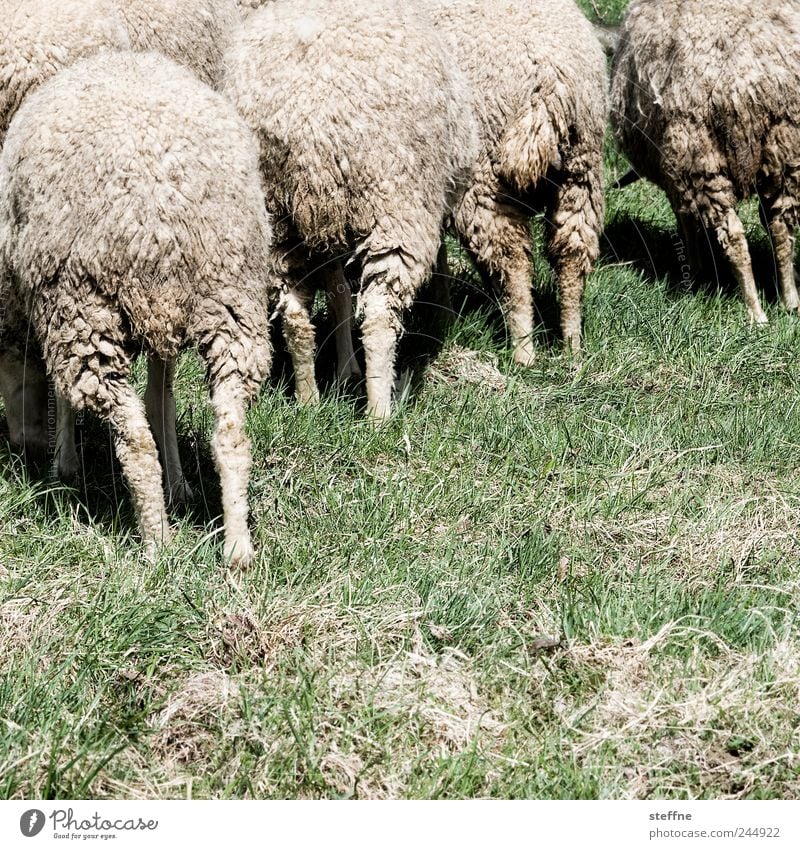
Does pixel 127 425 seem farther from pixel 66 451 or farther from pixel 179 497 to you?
pixel 66 451

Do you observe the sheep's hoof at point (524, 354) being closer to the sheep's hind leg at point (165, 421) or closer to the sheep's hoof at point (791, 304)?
the sheep's hoof at point (791, 304)

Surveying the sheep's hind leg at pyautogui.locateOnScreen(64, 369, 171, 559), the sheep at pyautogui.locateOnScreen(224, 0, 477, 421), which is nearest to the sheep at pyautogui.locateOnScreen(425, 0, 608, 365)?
the sheep at pyautogui.locateOnScreen(224, 0, 477, 421)

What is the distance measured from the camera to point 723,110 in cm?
588

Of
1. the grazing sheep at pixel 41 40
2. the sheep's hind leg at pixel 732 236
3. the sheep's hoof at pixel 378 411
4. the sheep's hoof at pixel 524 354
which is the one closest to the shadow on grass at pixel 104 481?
the sheep's hoof at pixel 378 411

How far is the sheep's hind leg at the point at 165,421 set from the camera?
178 inches

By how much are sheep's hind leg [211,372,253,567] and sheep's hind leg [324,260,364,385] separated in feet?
5.07

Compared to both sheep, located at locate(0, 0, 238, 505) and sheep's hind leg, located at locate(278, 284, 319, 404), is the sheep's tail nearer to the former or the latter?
sheep's hind leg, located at locate(278, 284, 319, 404)

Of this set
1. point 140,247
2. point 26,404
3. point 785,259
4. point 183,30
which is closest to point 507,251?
point 785,259

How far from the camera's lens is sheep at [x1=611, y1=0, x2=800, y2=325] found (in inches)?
229

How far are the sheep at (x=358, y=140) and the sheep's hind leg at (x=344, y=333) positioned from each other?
424 millimetres

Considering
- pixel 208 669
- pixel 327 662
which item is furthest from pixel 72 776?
pixel 327 662

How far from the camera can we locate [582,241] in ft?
18.7

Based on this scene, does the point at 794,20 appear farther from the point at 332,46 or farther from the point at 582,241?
the point at 332,46

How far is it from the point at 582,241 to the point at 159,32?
222 centimetres
